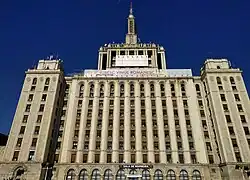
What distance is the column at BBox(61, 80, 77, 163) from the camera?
190ft

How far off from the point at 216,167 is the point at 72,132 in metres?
34.6

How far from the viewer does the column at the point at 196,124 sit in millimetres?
57562

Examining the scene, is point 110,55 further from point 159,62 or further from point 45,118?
point 45,118

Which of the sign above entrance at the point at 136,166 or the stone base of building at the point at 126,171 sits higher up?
the sign above entrance at the point at 136,166

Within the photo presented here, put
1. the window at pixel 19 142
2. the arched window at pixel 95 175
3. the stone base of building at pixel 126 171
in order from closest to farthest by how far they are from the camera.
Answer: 1. the stone base of building at pixel 126 171
2. the arched window at pixel 95 175
3. the window at pixel 19 142

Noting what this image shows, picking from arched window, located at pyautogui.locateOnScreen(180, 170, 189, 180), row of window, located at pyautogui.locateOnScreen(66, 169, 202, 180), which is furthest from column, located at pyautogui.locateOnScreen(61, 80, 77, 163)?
arched window, located at pyautogui.locateOnScreen(180, 170, 189, 180)

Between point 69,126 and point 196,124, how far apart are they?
104ft

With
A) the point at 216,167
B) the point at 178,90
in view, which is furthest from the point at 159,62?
the point at 216,167

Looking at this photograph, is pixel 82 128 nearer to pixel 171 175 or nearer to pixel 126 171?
pixel 126 171

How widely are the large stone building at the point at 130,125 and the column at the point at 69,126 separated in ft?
0.81

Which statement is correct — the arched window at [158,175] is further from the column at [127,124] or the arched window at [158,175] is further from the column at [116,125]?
the column at [116,125]

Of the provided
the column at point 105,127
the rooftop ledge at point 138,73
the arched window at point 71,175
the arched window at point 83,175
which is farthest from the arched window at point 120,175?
the rooftop ledge at point 138,73

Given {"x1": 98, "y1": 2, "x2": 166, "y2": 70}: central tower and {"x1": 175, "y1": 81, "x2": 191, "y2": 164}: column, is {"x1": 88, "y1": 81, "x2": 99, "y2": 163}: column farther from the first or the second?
{"x1": 175, "y1": 81, "x2": 191, "y2": 164}: column

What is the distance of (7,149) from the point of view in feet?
185
